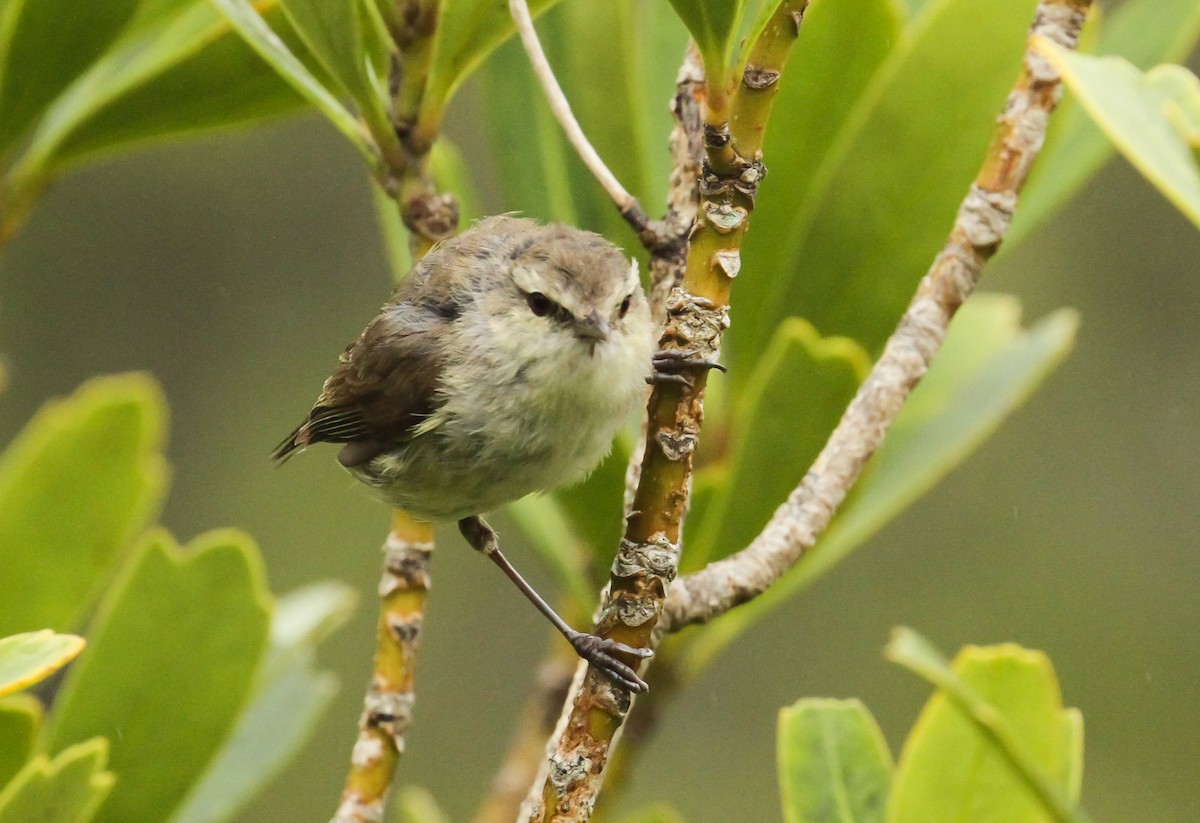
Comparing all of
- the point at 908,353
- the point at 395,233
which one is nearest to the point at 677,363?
the point at 908,353

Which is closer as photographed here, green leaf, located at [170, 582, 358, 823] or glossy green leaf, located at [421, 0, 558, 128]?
glossy green leaf, located at [421, 0, 558, 128]

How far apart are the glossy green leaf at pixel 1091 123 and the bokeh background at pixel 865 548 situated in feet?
19.2

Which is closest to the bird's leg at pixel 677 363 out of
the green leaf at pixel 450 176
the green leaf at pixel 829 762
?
the green leaf at pixel 829 762

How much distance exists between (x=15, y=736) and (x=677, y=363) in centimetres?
74

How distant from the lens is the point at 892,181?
1602mm

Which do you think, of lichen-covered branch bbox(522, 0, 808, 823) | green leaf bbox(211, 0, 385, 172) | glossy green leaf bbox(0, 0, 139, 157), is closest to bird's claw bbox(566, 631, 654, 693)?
lichen-covered branch bbox(522, 0, 808, 823)

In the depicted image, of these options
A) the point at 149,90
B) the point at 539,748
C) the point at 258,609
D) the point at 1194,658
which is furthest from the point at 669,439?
the point at 1194,658

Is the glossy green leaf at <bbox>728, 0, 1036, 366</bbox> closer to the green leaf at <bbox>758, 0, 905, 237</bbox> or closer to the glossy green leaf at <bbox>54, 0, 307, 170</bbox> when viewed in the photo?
the green leaf at <bbox>758, 0, 905, 237</bbox>

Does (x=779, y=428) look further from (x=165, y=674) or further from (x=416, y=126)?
(x=165, y=674)

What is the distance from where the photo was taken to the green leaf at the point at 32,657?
3.35 feet

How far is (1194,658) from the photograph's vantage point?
26.3 ft

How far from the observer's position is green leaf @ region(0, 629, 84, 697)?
3.35ft

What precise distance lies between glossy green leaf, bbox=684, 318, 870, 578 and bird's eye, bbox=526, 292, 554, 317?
0.37 metres

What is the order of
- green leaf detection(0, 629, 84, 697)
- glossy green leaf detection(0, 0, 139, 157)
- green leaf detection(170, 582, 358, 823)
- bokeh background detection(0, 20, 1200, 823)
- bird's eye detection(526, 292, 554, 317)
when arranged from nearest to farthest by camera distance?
green leaf detection(0, 629, 84, 697)
glossy green leaf detection(0, 0, 139, 157)
green leaf detection(170, 582, 358, 823)
bird's eye detection(526, 292, 554, 317)
bokeh background detection(0, 20, 1200, 823)
